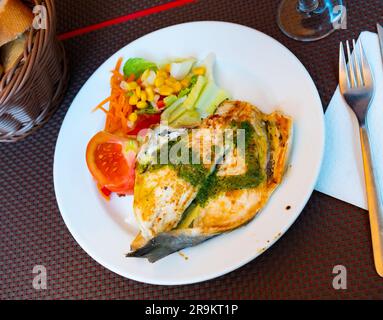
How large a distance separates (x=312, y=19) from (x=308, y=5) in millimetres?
56

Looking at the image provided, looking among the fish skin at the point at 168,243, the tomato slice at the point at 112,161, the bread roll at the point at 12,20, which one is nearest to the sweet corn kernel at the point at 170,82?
the tomato slice at the point at 112,161

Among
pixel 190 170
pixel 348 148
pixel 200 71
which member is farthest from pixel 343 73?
pixel 190 170

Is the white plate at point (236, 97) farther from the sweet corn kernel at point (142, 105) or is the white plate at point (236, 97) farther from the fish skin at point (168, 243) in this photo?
the sweet corn kernel at point (142, 105)

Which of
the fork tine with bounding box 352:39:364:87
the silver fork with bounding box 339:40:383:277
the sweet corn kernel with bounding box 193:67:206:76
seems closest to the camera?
the silver fork with bounding box 339:40:383:277

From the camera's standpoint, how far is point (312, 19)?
6.33ft

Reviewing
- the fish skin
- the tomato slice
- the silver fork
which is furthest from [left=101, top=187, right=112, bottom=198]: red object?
the silver fork

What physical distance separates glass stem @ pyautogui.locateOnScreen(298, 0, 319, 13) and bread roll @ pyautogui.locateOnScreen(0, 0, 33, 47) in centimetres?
103

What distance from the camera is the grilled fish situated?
1576 mm

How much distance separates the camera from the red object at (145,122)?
1.98 meters

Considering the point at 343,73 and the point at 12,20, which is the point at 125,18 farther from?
the point at 343,73

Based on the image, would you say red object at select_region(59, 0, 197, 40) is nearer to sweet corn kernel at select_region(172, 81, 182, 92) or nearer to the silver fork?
sweet corn kernel at select_region(172, 81, 182, 92)

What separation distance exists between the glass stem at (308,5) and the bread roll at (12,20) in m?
1.03

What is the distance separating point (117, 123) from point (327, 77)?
828mm
